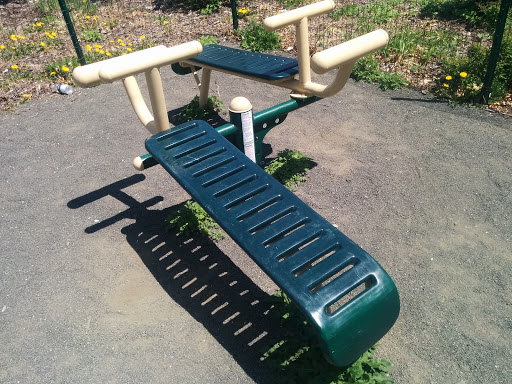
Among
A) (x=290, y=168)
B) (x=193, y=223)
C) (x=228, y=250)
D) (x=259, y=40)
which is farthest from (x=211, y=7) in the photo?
(x=228, y=250)

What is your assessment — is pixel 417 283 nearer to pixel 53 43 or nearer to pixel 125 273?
pixel 125 273

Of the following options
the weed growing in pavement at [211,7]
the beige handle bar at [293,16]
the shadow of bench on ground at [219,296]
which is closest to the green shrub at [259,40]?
the weed growing in pavement at [211,7]

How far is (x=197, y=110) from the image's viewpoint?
4.20 metres

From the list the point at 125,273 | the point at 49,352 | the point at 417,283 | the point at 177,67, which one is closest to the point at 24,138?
the point at 177,67

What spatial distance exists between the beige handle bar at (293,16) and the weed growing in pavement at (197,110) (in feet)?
4.62

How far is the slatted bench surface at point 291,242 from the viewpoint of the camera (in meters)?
1.60

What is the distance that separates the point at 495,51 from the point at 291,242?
2944 millimetres

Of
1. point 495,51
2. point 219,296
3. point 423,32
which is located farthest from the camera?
point 423,32

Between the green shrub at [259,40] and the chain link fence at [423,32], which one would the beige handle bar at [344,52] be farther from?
the green shrub at [259,40]

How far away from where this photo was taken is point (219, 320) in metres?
2.33

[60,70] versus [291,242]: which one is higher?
[291,242]

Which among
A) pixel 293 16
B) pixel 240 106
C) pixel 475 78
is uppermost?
pixel 293 16

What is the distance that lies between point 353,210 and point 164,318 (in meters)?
1.37

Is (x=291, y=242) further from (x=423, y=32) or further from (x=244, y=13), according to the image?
(x=244, y=13)
